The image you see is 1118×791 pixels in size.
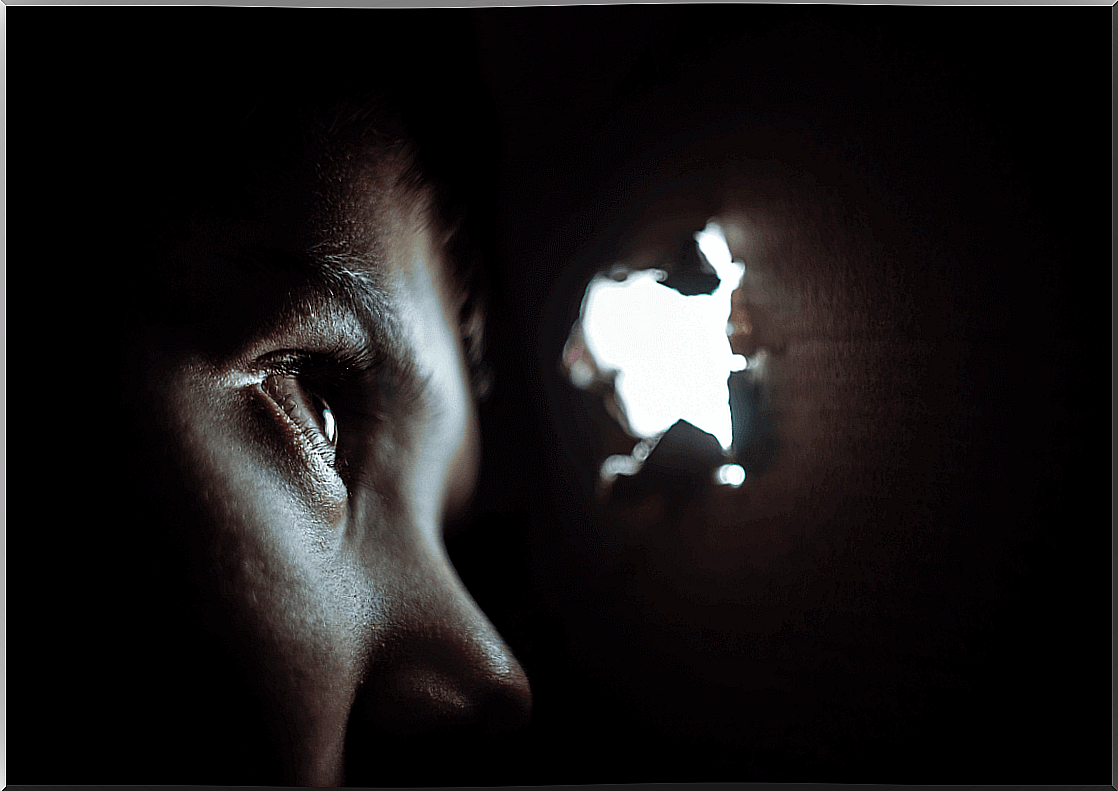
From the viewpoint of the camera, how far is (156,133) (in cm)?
135

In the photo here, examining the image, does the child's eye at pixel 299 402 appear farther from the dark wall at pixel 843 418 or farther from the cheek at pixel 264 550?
the dark wall at pixel 843 418

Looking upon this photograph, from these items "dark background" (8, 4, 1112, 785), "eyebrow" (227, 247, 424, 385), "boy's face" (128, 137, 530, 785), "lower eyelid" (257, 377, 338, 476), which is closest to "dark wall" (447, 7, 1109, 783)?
"dark background" (8, 4, 1112, 785)

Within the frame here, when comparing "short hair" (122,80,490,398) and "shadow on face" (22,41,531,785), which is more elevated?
"short hair" (122,80,490,398)

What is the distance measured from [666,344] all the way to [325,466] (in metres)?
0.65

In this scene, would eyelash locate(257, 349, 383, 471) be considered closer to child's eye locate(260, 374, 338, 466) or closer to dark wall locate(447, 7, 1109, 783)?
child's eye locate(260, 374, 338, 466)

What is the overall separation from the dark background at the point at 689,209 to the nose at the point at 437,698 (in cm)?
4

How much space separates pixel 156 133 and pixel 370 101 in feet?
1.28

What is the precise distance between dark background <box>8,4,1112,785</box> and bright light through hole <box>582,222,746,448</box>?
8cm

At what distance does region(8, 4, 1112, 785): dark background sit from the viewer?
53.4 inches

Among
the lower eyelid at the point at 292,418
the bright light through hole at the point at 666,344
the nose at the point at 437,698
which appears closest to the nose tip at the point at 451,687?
the nose at the point at 437,698

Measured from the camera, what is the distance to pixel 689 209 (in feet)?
4.46

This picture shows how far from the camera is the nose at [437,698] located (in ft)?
4.44

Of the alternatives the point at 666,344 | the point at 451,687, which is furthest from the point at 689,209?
the point at 451,687

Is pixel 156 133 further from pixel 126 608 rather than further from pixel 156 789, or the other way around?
pixel 156 789
